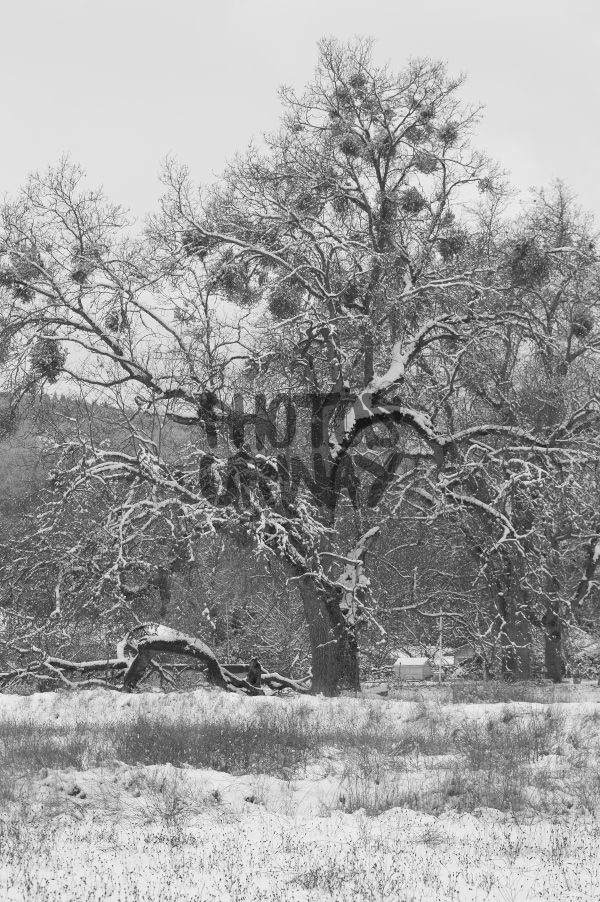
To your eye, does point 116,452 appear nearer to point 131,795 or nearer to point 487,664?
point 131,795

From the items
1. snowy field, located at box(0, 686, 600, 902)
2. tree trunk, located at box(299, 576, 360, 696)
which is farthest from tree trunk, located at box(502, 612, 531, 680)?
snowy field, located at box(0, 686, 600, 902)

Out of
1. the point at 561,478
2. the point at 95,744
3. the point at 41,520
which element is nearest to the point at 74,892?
the point at 95,744

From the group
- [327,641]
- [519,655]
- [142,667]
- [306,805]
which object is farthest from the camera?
[519,655]

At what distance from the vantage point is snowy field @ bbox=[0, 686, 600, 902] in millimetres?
5746

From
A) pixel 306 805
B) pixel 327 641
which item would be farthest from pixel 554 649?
pixel 306 805

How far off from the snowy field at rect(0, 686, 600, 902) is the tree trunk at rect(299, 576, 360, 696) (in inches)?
155

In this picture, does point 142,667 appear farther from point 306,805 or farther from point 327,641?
point 306,805

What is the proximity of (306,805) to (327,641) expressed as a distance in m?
7.85

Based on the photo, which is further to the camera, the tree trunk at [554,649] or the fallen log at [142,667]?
the tree trunk at [554,649]

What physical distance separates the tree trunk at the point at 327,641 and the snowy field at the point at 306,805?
3933mm

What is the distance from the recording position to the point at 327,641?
15.4m

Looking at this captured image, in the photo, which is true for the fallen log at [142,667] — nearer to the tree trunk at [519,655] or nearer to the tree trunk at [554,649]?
the tree trunk at [519,655]

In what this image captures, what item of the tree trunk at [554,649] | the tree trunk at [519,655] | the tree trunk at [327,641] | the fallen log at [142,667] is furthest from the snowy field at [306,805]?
the tree trunk at [519,655]

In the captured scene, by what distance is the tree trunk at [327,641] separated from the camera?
610 inches
